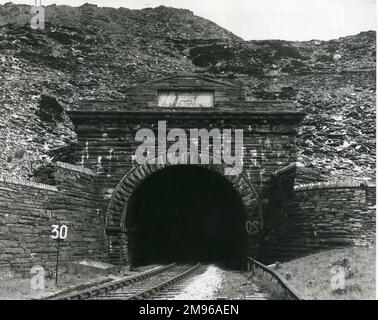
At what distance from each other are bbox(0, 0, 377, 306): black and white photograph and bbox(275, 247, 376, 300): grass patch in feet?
0.18

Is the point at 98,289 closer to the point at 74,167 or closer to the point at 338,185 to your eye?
the point at 74,167

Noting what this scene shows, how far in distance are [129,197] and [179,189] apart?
636 cm

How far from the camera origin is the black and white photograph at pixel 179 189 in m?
10.7

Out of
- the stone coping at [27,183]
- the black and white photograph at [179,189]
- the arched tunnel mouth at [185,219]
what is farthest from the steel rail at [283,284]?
the stone coping at [27,183]

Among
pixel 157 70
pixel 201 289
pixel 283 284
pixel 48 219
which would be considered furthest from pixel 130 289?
pixel 157 70

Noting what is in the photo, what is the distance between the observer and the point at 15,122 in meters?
20.8

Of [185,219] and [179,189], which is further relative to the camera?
[185,219]

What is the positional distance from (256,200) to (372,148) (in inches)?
347

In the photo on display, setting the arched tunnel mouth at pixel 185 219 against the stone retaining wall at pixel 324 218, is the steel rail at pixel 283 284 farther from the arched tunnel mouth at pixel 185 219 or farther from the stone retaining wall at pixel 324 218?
the arched tunnel mouth at pixel 185 219

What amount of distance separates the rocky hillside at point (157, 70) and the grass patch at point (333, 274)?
730cm

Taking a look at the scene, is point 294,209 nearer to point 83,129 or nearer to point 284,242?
point 284,242

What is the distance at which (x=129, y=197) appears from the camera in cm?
1608

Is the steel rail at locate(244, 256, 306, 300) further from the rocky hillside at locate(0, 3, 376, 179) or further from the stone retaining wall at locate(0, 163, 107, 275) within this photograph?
the rocky hillside at locate(0, 3, 376, 179)
